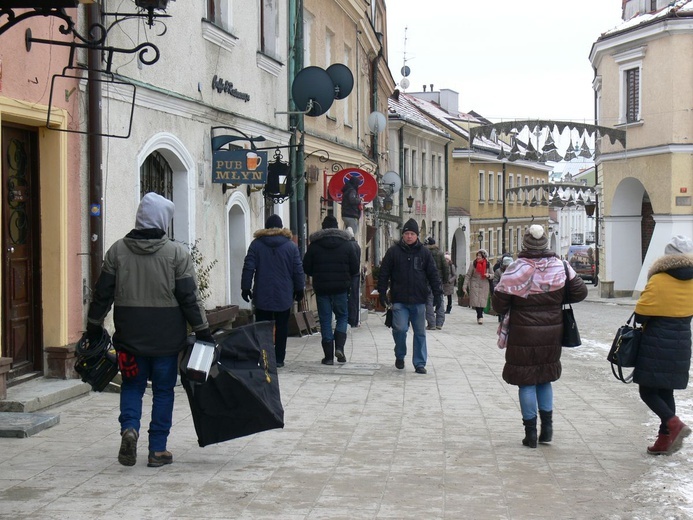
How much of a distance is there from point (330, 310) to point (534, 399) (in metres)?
4.79

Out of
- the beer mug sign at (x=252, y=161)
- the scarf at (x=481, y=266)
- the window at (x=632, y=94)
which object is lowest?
the scarf at (x=481, y=266)

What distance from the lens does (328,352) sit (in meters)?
12.2

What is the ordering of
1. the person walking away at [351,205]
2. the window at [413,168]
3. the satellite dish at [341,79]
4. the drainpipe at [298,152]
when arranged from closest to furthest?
the person walking away at [351,205], the drainpipe at [298,152], the satellite dish at [341,79], the window at [413,168]

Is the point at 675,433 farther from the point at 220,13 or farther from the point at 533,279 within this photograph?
the point at 220,13

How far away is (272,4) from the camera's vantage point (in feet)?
53.4

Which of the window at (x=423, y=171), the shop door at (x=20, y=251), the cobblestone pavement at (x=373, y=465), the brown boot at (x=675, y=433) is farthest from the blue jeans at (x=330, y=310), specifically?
the window at (x=423, y=171)

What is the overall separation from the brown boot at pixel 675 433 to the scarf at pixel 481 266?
573 inches

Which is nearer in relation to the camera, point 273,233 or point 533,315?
point 533,315

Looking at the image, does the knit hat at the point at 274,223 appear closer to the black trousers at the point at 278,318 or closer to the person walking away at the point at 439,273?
the black trousers at the point at 278,318

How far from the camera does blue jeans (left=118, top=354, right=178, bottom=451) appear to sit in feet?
21.8

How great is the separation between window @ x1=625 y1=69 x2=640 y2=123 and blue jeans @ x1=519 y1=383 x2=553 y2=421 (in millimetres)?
27328

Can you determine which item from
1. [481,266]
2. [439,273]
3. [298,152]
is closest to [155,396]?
[439,273]

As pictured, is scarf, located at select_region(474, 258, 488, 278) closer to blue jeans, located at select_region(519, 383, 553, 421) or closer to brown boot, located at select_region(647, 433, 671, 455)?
blue jeans, located at select_region(519, 383, 553, 421)

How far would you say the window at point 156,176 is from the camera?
456 inches
